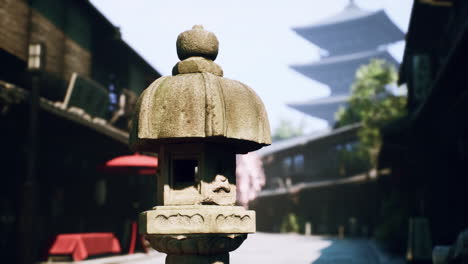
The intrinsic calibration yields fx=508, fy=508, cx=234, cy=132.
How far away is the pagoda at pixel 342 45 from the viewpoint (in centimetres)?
6394

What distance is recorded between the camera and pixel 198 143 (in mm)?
5805

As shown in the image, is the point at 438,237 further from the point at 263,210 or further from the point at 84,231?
the point at 263,210

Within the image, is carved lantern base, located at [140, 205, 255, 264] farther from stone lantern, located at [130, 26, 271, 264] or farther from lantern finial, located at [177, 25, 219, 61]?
lantern finial, located at [177, 25, 219, 61]

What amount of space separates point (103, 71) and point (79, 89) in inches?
180

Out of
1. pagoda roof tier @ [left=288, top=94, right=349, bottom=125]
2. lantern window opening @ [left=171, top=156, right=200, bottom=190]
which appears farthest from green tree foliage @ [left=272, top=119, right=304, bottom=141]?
lantern window opening @ [left=171, top=156, right=200, bottom=190]

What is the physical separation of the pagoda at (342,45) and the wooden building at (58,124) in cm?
4642

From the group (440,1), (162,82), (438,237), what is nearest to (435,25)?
(440,1)

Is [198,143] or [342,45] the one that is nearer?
[198,143]

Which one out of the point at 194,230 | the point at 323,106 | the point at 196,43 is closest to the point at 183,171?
the point at 194,230

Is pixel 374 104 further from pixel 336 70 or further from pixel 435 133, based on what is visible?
pixel 336 70

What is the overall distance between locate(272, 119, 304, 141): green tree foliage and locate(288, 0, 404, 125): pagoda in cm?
523

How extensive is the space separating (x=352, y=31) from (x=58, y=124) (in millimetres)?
58688

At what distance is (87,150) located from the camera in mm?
16875

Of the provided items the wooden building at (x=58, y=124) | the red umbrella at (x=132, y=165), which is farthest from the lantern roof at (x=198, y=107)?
the red umbrella at (x=132, y=165)
